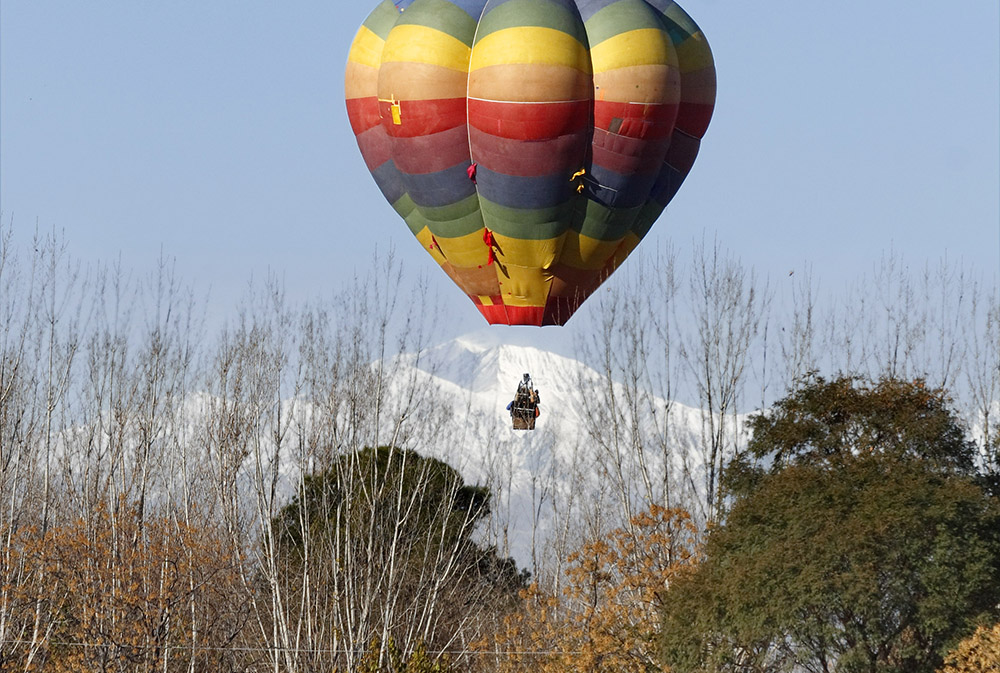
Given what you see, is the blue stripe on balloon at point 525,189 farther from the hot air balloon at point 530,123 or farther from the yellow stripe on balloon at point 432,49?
the yellow stripe on balloon at point 432,49

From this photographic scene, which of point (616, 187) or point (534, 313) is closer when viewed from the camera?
point (616, 187)

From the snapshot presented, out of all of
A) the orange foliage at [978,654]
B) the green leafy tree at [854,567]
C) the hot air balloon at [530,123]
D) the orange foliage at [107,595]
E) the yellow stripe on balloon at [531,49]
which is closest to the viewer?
the orange foliage at [978,654]

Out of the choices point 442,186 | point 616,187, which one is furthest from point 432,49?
point 616,187

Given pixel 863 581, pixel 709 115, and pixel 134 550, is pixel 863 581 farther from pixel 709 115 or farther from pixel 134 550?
pixel 134 550

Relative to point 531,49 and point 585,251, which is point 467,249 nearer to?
point 585,251

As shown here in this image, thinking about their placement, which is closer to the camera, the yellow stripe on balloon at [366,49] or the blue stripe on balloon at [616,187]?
the blue stripe on balloon at [616,187]

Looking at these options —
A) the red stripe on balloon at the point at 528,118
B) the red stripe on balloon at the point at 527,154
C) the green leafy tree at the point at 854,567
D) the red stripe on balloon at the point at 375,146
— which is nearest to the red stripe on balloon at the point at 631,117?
the red stripe on balloon at the point at 528,118

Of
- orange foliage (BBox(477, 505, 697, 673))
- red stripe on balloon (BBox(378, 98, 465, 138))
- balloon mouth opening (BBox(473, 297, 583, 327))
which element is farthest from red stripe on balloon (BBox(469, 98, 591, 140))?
orange foliage (BBox(477, 505, 697, 673))

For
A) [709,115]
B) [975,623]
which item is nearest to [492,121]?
[709,115]
